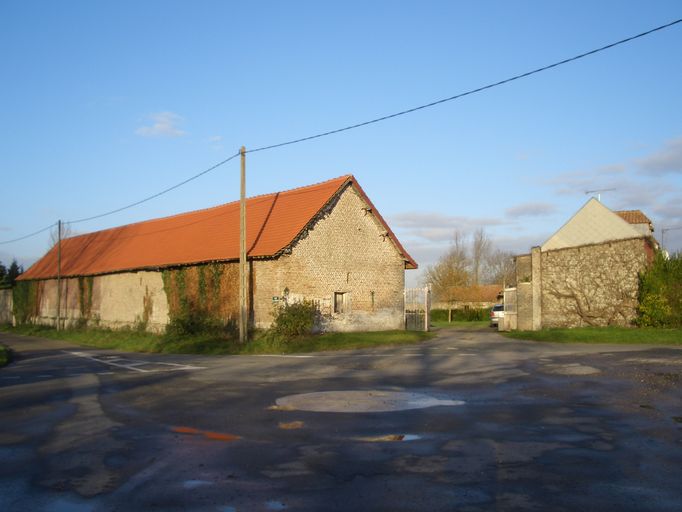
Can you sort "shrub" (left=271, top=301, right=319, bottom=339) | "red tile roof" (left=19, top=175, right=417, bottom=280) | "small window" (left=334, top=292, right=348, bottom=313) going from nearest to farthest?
1. "shrub" (left=271, top=301, right=319, bottom=339)
2. "red tile roof" (left=19, top=175, right=417, bottom=280)
3. "small window" (left=334, top=292, right=348, bottom=313)

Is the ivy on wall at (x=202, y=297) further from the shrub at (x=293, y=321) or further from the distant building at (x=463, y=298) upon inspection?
the distant building at (x=463, y=298)

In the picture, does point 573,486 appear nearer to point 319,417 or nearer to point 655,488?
point 655,488

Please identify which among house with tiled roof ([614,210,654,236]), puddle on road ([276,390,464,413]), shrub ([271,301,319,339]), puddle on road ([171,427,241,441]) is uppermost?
house with tiled roof ([614,210,654,236])

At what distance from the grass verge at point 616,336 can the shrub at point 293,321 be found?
922 cm

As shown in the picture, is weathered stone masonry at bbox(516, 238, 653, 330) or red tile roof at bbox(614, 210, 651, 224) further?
red tile roof at bbox(614, 210, 651, 224)

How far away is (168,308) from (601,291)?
850 inches

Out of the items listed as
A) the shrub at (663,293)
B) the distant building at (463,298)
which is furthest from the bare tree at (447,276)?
the shrub at (663,293)

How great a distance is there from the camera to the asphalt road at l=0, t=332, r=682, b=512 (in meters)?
5.72

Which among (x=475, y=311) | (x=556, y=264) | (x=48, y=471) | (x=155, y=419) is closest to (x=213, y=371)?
(x=155, y=419)

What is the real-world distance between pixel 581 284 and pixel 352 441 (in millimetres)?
25708

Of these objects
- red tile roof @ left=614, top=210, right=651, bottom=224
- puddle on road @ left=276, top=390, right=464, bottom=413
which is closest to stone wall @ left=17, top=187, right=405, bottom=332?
puddle on road @ left=276, top=390, right=464, bottom=413

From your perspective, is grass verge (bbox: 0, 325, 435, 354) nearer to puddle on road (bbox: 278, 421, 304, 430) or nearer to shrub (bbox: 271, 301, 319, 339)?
shrub (bbox: 271, 301, 319, 339)

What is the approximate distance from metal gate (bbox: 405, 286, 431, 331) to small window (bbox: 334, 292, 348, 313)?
4253 mm

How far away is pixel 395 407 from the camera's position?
10273 mm
